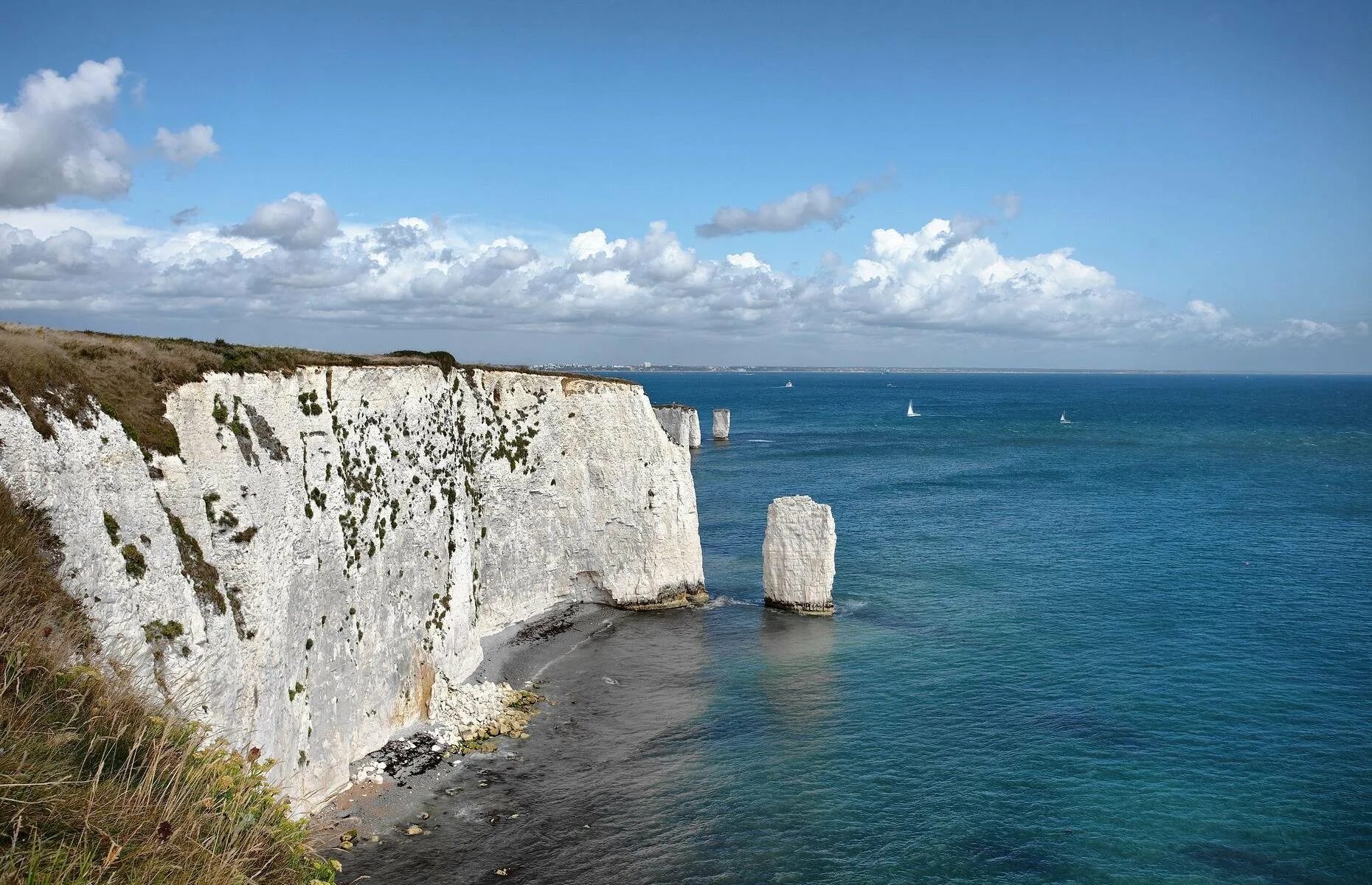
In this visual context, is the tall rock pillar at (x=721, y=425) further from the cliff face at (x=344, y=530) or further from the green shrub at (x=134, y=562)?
the green shrub at (x=134, y=562)

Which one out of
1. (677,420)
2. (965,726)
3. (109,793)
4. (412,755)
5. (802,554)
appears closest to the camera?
(109,793)

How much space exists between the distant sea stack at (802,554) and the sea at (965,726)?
5.11 feet

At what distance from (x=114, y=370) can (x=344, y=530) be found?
Result: 8882 millimetres

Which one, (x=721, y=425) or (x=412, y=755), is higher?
(x=721, y=425)

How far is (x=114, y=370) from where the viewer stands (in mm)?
21906

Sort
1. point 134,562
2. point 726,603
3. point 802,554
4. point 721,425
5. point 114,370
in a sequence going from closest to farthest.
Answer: point 134,562 < point 114,370 < point 802,554 < point 726,603 < point 721,425

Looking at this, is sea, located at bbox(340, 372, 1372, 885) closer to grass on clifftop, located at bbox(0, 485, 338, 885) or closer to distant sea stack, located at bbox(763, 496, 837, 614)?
distant sea stack, located at bbox(763, 496, 837, 614)

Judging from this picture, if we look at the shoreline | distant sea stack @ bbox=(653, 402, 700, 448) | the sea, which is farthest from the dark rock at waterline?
distant sea stack @ bbox=(653, 402, 700, 448)

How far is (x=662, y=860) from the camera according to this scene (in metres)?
24.1

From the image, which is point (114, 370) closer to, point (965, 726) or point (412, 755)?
point (412, 755)

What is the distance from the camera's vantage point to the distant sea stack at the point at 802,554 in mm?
45906

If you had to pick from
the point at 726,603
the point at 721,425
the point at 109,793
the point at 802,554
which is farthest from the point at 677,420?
the point at 109,793

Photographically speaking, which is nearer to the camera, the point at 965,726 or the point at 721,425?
the point at 965,726

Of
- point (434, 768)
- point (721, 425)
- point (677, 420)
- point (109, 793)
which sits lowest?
point (434, 768)
